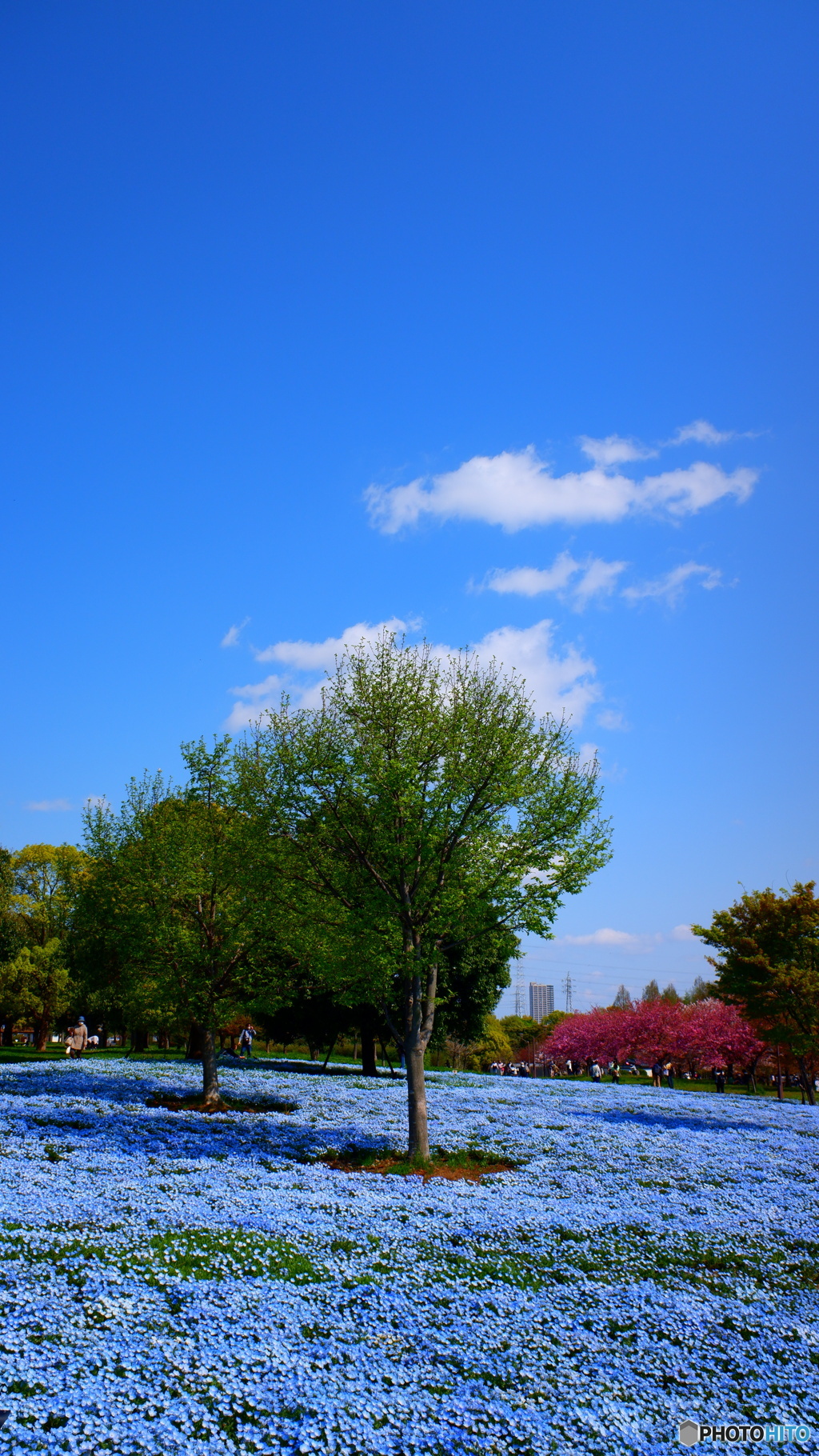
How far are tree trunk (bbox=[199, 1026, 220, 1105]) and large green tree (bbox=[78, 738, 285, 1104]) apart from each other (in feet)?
0.09

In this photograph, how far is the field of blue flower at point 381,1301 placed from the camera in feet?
22.4

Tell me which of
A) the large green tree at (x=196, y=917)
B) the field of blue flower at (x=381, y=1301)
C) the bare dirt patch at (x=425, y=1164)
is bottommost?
the bare dirt patch at (x=425, y=1164)

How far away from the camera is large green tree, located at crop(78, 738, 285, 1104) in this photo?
76.0ft

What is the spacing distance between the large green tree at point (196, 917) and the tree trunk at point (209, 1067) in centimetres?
3

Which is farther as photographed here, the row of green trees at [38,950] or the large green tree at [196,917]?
the row of green trees at [38,950]

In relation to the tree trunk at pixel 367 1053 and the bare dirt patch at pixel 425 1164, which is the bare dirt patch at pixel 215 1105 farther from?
the tree trunk at pixel 367 1053

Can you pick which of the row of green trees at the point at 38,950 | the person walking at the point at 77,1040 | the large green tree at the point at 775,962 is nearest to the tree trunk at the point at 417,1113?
the large green tree at the point at 775,962

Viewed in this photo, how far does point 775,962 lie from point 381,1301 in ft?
87.6

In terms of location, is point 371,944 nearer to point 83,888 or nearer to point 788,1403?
point 788,1403

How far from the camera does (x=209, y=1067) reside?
2441cm

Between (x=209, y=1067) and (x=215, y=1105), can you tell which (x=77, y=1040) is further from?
(x=215, y=1105)

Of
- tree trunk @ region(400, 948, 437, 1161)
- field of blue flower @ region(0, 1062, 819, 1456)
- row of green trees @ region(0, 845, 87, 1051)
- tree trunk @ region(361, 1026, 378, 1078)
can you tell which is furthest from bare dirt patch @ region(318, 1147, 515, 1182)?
tree trunk @ region(361, 1026, 378, 1078)

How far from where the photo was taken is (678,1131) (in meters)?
25.5

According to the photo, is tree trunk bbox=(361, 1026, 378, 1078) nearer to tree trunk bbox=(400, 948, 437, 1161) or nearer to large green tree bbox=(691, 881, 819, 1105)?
large green tree bbox=(691, 881, 819, 1105)
